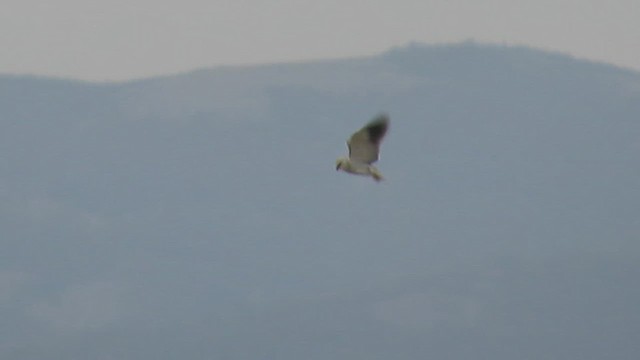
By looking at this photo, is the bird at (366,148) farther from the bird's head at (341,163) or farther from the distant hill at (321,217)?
the distant hill at (321,217)

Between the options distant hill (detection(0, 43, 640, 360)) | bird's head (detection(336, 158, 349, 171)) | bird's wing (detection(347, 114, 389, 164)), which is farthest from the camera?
distant hill (detection(0, 43, 640, 360))

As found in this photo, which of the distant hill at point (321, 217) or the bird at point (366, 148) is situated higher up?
the distant hill at point (321, 217)

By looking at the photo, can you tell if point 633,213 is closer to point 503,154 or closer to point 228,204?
point 503,154

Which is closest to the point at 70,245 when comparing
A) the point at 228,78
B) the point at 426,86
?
the point at 228,78

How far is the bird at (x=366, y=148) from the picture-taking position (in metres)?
18.6

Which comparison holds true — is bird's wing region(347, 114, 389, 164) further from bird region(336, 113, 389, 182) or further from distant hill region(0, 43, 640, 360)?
distant hill region(0, 43, 640, 360)

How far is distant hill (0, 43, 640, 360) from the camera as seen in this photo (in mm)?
126938

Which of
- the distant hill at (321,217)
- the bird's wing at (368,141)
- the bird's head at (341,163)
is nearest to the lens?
the bird's wing at (368,141)

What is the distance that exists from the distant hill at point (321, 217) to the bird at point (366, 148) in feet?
340

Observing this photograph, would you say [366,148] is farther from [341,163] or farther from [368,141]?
[341,163]

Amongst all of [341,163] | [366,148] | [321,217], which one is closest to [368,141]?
[366,148]

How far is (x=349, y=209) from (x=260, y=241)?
25.0 ft

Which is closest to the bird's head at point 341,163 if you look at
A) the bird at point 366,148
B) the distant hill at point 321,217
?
the bird at point 366,148

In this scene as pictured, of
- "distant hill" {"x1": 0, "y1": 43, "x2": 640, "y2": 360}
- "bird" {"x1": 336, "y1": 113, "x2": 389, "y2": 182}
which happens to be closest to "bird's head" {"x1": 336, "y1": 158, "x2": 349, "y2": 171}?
"bird" {"x1": 336, "y1": 113, "x2": 389, "y2": 182}
